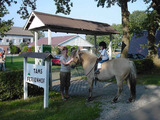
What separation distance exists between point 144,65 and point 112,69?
30.2 ft

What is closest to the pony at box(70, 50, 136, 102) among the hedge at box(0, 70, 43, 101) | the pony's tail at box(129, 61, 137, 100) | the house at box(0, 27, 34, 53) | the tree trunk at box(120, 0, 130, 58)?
the pony's tail at box(129, 61, 137, 100)

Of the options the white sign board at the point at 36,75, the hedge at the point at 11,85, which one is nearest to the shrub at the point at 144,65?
the hedge at the point at 11,85

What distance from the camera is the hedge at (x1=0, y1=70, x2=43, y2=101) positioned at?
641 centimetres

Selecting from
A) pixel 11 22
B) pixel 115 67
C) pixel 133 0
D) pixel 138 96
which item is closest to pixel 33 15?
pixel 11 22

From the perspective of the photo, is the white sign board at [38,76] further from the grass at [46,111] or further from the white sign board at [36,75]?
the grass at [46,111]

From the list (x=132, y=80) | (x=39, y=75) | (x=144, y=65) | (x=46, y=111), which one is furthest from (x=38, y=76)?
(x=144, y=65)

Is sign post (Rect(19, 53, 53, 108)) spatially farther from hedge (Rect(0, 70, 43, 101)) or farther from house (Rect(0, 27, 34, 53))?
house (Rect(0, 27, 34, 53))

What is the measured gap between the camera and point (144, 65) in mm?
14297

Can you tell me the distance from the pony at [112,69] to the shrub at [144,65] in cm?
788

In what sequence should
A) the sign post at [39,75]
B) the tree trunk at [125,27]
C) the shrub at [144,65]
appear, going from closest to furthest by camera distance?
the sign post at [39,75] < the tree trunk at [125,27] < the shrub at [144,65]

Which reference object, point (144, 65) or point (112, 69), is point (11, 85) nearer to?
point (112, 69)

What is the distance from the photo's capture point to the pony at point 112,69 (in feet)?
20.5

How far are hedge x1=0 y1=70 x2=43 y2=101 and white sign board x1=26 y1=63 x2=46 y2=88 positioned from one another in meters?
0.53

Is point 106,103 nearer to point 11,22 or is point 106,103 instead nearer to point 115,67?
point 115,67
